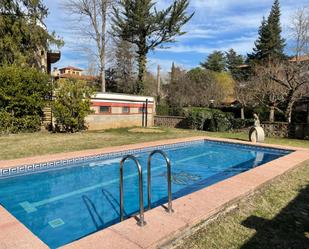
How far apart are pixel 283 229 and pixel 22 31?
18.6 meters

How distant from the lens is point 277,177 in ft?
20.7

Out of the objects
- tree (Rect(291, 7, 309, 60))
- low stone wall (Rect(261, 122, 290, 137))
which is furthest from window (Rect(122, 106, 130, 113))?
tree (Rect(291, 7, 309, 60))

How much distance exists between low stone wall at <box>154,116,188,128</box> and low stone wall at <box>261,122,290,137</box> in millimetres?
5750

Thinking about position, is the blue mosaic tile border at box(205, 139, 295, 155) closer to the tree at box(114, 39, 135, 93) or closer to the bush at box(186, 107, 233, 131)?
the bush at box(186, 107, 233, 131)

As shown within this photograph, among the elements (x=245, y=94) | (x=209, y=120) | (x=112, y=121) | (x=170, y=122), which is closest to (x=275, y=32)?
(x=245, y=94)

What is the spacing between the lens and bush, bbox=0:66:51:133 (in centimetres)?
1289

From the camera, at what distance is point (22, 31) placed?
17422 mm

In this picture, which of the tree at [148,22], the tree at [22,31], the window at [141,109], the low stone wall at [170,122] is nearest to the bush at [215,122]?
the low stone wall at [170,122]

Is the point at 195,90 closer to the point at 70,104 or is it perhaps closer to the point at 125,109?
the point at 125,109

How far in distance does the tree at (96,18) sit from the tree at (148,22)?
1.08 meters

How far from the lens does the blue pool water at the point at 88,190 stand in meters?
4.56

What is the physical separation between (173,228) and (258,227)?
1.27 meters

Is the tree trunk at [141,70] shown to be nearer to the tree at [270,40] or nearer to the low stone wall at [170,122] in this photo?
the low stone wall at [170,122]

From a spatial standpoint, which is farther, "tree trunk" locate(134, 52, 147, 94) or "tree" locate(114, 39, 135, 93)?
"tree" locate(114, 39, 135, 93)
